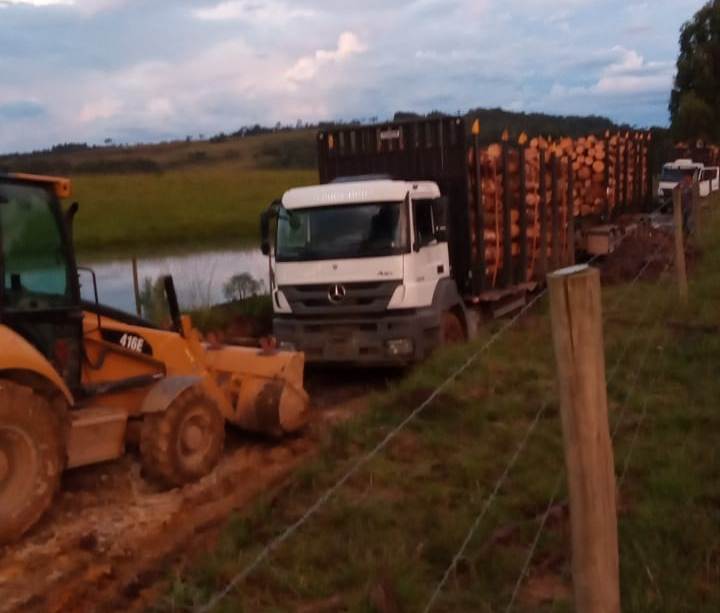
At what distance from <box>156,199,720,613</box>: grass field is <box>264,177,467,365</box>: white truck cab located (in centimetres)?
184

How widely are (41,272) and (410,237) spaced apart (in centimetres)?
556

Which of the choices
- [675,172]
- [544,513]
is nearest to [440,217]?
[544,513]

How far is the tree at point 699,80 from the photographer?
197ft

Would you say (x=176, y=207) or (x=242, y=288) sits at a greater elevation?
(x=176, y=207)

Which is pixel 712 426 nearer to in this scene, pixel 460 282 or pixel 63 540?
pixel 63 540

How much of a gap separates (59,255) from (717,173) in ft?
135

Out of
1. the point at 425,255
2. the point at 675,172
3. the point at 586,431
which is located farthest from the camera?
the point at 675,172

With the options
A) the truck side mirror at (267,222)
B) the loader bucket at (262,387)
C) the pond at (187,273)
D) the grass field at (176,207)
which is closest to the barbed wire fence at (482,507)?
the loader bucket at (262,387)

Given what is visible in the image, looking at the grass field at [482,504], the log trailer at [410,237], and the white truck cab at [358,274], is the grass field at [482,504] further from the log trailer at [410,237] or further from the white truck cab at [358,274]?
the log trailer at [410,237]

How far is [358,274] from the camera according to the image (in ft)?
39.8

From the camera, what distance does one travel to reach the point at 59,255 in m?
7.62

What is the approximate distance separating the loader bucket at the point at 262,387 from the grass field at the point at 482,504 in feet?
2.31

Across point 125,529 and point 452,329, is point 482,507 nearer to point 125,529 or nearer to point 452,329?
point 125,529

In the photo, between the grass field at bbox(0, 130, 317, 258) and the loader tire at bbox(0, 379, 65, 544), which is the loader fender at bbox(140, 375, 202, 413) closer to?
the loader tire at bbox(0, 379, 65, 544)
